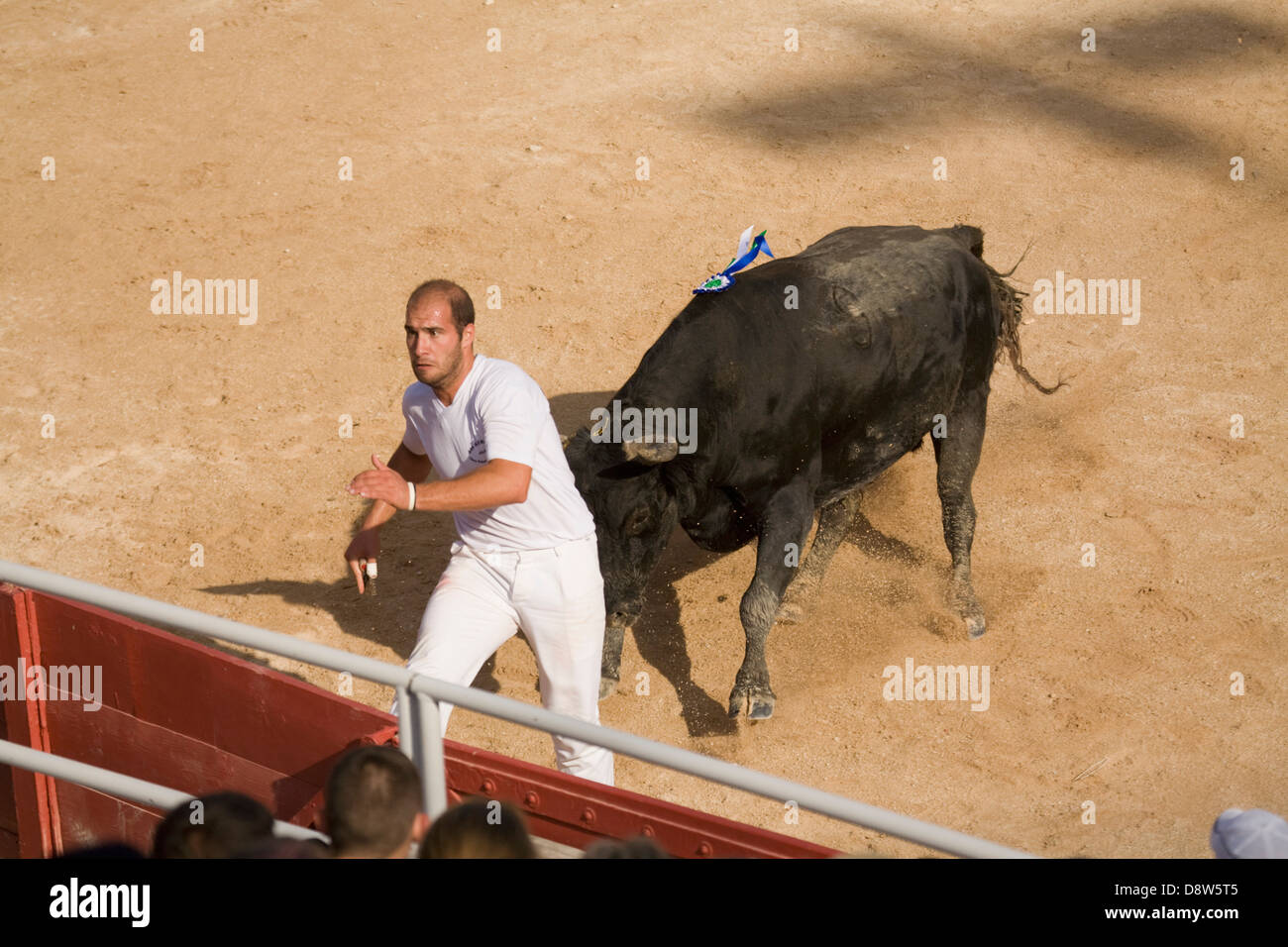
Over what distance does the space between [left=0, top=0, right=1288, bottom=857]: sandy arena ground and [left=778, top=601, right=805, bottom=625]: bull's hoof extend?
0.16ft

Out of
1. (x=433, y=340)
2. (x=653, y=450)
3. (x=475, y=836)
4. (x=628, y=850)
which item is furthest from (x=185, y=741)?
(x=628, y=850)

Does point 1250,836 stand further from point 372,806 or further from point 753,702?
point 753,702

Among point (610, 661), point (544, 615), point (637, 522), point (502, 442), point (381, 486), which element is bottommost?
point (610, 661)

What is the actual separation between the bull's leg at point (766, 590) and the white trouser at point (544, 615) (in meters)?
1.27

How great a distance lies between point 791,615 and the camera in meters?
7.57

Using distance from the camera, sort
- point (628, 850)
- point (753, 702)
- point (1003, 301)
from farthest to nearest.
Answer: point (1003, 301), point (753, 702), point (628, 850)

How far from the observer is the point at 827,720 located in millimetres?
6859

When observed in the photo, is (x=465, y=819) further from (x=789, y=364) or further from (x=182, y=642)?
(x=789, y=364)

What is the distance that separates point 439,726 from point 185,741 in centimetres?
199

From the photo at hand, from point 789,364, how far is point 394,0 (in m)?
9.58

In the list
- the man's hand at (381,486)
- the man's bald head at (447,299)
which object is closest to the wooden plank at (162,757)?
the man's hand at (381,486)

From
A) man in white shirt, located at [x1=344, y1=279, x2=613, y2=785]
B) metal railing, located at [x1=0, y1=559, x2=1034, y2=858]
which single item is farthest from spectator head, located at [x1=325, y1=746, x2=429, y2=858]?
man in white shirt, located at [x1=344, y1=279, x2=613, y2=785]

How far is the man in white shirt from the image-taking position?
5.20 m

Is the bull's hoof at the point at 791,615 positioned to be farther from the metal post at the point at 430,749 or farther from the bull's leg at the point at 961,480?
the metal post at the point at 430,749
